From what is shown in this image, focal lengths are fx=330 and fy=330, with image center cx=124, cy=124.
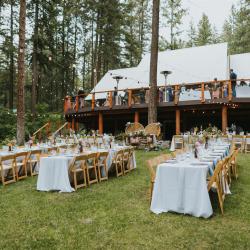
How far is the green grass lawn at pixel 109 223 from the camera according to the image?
162 inches

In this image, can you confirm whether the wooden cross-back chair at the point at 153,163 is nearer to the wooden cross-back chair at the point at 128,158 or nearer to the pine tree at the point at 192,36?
the wooden cross-back chair at the point at 128,158

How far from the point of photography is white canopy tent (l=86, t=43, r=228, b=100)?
784 inches

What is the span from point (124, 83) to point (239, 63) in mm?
7471

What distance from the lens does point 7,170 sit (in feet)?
28.3

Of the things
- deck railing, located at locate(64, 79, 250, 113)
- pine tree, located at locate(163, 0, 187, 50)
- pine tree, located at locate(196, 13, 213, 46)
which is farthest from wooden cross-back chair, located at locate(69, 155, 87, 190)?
pine tree, located at locate(196, 13, 213, 46)

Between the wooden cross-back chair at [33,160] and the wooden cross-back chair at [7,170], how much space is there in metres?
0.51

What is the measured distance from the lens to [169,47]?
34469 mm

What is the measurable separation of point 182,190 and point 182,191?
0.02m

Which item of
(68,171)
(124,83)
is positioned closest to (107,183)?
(68,171)

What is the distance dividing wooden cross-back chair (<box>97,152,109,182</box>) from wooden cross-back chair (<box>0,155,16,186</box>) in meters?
2.10

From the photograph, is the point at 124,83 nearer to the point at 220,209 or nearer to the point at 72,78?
the point at 72,78

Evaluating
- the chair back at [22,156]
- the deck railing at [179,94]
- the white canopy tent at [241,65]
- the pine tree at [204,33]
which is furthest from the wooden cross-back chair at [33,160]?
the pine tree at [204,33]

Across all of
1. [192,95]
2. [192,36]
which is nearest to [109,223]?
[192,95]

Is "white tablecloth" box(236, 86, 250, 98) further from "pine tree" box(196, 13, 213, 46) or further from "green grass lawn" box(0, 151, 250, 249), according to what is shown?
"pine tree" box(196, 13, 213, 46)
